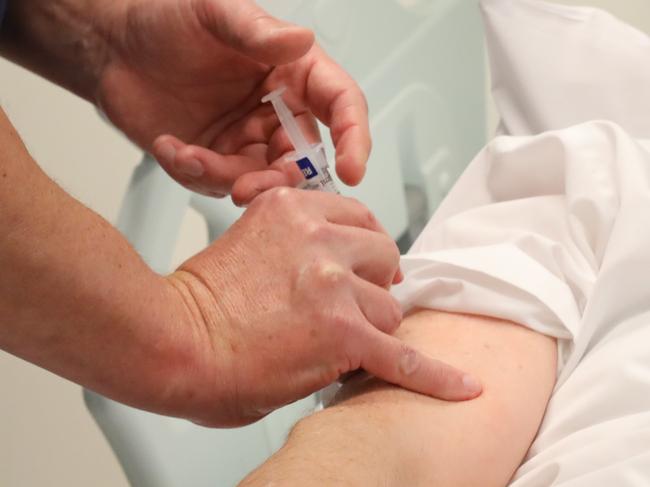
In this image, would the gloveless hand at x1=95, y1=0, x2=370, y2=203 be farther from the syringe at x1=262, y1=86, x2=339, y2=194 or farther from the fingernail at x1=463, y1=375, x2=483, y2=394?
the fingernail at x1=463, y1=375, x2=483, y2=394

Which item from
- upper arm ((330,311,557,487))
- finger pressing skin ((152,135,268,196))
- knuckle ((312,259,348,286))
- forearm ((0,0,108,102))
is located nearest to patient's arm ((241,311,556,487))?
upper arm ((330,311,557,487))

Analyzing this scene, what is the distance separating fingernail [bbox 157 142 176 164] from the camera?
1.12m

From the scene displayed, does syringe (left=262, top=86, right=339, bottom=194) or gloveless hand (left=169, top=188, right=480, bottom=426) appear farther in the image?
syringe (left=262, top=86, right=339, bottom=194)

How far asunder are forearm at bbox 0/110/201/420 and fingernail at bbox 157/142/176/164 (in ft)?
0.84

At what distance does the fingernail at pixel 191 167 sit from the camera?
111 centimetres

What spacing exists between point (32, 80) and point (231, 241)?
2.26 feet

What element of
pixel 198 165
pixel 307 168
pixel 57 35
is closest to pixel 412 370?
pixel 307 168

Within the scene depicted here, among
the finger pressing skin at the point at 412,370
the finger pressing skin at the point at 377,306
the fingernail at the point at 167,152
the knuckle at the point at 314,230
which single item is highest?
the fingernail at the point at 167,152

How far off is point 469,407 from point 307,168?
307 millimetres

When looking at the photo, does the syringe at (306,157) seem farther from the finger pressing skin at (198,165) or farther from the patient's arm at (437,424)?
the patient's arm at (437,424)

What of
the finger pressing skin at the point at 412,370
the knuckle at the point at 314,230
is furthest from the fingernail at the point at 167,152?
the finger pressing skin at the point at 412,370

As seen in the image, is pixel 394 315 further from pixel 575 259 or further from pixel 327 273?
pixel 575 259

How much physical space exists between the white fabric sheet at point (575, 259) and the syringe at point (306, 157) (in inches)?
7.4

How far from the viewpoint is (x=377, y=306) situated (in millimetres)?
955
